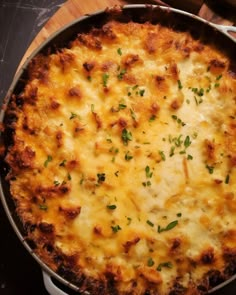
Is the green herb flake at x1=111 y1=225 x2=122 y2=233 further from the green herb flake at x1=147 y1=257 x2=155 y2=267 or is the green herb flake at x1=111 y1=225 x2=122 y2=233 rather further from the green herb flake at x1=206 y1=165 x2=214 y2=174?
the green herb flake at x1=206 y1=165 x2=214 y2=174

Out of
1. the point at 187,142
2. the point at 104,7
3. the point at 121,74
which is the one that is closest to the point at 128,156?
the point at 187,142

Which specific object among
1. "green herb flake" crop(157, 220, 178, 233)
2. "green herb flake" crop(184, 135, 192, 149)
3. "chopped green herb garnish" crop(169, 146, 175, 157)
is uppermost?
"green herb flake" crop(184, 135, 192, 149)

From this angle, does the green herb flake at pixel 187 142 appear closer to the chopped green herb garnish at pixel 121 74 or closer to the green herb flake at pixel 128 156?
the green herb flake at pixel 128 156

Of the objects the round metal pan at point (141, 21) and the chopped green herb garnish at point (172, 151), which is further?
the round metal pan at point (141, 21)

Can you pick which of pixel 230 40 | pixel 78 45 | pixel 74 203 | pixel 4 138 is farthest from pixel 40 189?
pixel 230 40

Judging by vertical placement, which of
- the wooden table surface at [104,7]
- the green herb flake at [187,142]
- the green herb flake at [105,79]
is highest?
the wooden table surface at [104,7]

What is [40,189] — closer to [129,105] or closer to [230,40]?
[129,105]

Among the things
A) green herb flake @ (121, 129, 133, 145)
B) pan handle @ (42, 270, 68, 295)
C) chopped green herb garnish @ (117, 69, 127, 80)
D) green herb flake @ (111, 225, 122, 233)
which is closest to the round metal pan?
pan handle @ (42, 270, 68, 295)

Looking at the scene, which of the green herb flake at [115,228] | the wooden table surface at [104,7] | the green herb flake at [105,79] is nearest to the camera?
the green herb flake at [115,228]

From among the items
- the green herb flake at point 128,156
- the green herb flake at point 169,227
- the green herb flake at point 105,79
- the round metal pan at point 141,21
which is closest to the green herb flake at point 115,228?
the green herb flake at point 169,227

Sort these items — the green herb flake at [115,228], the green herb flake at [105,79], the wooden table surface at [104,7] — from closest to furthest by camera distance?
the green herb flake at [115,228] < the green herb flake at [105,79] < the wooden table surface at [104,7]
